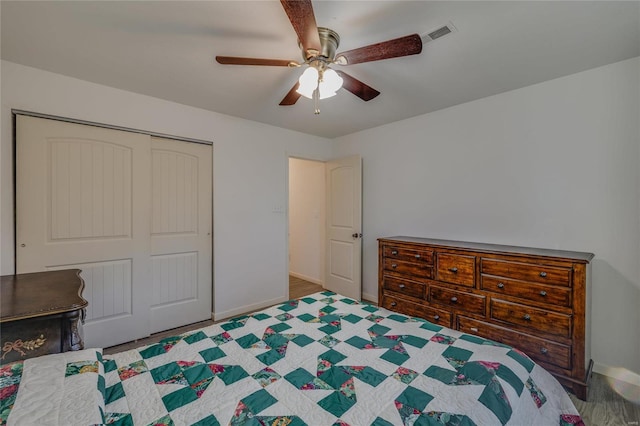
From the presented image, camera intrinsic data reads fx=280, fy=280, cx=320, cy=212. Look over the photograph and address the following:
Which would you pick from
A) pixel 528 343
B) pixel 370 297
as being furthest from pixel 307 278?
pixel 528 343

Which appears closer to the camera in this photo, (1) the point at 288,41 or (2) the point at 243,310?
(1) the point at 288,41

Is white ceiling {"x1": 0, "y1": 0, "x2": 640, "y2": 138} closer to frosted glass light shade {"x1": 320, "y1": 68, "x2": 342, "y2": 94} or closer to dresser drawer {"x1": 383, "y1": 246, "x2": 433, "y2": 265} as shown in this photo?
frosted glass light shade {"x1": 320, "y1": 68, "x2": 342, "y2": 94}

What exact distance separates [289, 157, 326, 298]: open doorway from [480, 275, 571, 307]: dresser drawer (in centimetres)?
248

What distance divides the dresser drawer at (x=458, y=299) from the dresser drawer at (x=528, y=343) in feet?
0.33

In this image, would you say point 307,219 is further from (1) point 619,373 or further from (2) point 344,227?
(1) point 619,373

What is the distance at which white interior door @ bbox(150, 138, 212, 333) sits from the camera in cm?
288

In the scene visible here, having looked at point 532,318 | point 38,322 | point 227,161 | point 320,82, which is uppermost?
point 320,82

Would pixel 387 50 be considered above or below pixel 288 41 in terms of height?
below

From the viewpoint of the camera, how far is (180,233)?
9.95 ft

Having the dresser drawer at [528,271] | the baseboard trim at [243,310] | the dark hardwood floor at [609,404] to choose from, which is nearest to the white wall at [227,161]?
the baseboard trim at [243,310]

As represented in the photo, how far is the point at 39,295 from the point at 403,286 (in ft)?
9.07

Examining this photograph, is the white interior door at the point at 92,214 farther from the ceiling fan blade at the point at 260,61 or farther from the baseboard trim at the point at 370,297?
the baseboard trim at the point at 370,297

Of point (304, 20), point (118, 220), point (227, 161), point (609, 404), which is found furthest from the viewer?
point (227, 161)

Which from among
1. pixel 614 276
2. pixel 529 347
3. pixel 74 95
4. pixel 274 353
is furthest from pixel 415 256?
pixel 74 95
